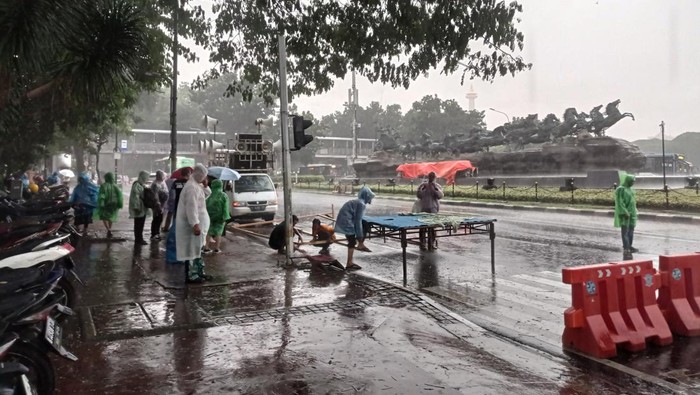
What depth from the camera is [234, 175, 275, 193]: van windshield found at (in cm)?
1847

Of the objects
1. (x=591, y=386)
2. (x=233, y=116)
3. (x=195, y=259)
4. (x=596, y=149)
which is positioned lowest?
(x=591, y=386)

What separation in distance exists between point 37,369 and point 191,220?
3730mm

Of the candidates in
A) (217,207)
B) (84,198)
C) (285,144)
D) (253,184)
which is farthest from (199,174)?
(253,184)

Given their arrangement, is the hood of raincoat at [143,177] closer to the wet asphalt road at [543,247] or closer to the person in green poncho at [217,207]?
the person in green poncho at [217,207]

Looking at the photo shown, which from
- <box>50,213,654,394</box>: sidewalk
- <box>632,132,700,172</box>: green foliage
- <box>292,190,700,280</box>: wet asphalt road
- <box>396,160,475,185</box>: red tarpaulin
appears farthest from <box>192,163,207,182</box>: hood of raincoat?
<box>632,132,700,172</box>: green foliage

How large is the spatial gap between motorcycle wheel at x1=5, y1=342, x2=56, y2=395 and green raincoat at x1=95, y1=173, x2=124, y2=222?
9811mm

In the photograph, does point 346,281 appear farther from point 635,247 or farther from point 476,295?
point 635,247

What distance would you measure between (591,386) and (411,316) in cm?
233

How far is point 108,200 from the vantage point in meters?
13.1

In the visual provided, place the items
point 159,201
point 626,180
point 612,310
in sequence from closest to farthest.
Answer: point 612,310
point 626,180
point 159,201

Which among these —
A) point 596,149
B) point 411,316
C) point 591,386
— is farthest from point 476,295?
point 596,149

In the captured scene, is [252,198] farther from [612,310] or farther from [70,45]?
[612,310]

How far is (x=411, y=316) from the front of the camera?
21.1 ft

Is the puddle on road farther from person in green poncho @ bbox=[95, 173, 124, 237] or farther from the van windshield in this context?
the van windshield
